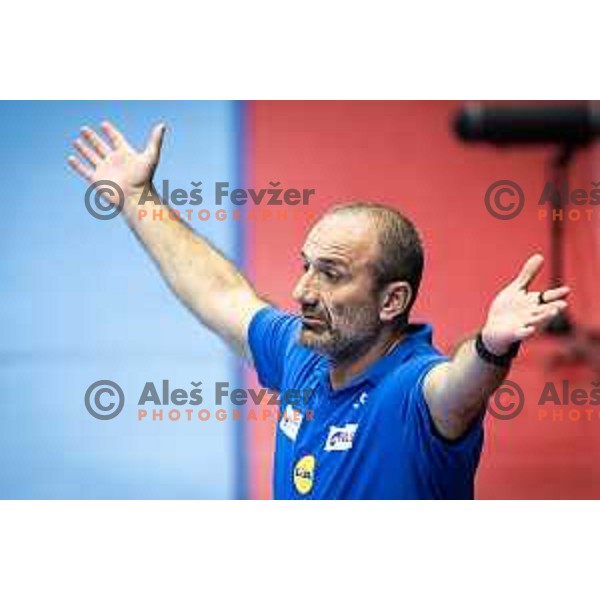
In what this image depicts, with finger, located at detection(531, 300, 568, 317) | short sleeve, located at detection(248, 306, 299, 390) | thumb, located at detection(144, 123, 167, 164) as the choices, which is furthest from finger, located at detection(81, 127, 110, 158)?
finger, located at detection(531, 300, 568, 317)

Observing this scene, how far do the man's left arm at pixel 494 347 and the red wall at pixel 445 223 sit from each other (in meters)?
0.95

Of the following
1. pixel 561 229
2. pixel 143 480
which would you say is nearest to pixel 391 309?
pixel 561 229

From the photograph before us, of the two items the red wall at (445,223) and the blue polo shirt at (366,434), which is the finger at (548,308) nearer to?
the blue polo shirt at (366,434)

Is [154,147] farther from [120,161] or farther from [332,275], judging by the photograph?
[332,275]

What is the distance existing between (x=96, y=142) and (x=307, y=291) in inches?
32.1

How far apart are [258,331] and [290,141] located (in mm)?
679

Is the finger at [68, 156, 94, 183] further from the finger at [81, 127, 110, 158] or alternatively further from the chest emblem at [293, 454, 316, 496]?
the chest emblem at [293, 454, 316, 496]

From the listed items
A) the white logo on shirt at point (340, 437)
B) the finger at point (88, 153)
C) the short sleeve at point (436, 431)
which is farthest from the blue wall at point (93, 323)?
the short sleeve at point (436, 431)

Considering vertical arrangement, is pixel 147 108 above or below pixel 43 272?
above

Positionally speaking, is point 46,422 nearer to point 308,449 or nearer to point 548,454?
point 308,449

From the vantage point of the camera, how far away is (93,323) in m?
3.80

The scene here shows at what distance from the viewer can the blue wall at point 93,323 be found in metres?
3.68

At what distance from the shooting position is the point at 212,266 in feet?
11.5
